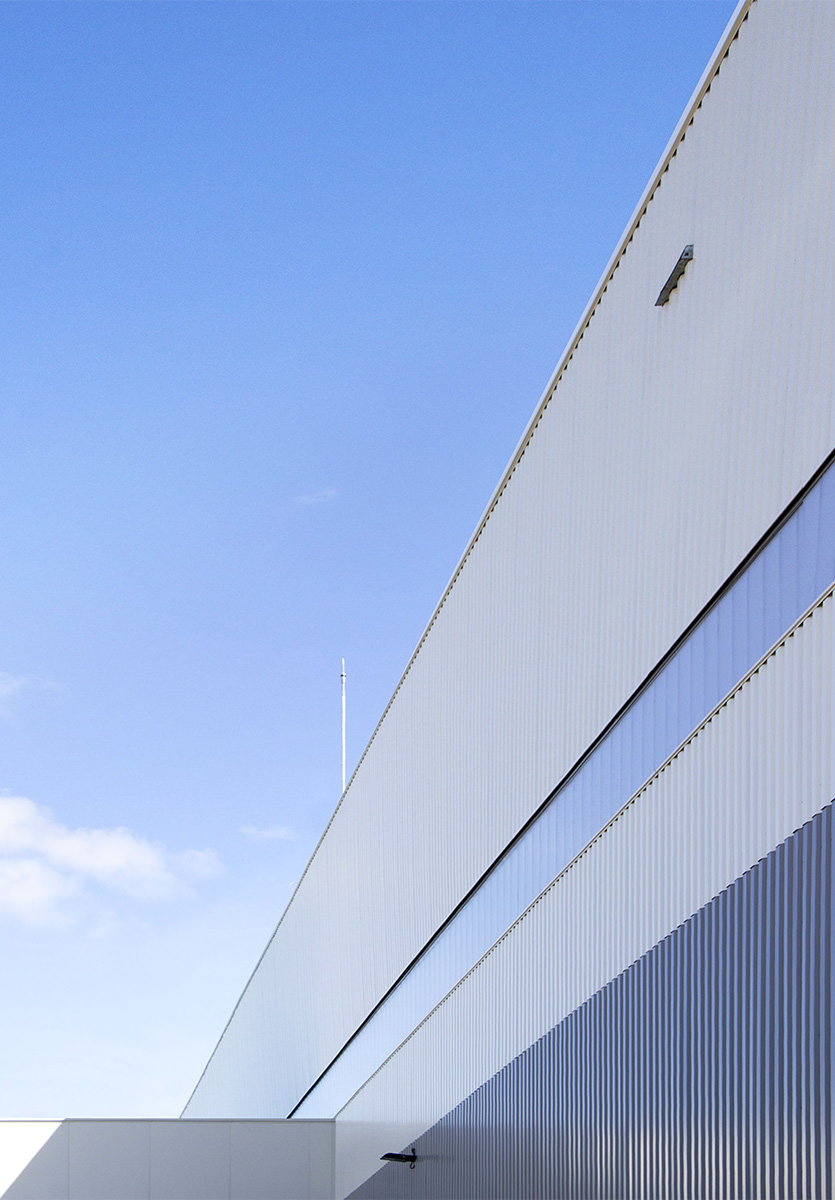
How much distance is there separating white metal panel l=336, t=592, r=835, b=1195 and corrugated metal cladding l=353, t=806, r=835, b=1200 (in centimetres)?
26

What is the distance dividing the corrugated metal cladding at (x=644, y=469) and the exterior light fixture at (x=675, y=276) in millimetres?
83

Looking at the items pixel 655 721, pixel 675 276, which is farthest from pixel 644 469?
pixel 655 721

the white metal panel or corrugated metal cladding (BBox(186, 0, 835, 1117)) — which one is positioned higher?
corrugated metal cladding (BBox(186, 0, 835, 1117))

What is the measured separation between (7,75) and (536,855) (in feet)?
76.2

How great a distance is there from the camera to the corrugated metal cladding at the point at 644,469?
10.1 m

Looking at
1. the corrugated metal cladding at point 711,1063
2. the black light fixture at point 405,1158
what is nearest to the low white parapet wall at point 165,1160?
the black light fixture at point 405,1158

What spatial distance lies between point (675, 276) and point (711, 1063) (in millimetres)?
6719

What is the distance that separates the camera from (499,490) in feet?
57.8

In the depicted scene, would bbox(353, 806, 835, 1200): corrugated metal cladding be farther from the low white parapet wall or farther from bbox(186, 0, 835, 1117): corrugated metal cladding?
the low white parapet wall

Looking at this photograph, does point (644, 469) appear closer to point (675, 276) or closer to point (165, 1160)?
point (675, 276)

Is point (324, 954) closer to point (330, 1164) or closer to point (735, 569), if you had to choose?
point (330, 1164)

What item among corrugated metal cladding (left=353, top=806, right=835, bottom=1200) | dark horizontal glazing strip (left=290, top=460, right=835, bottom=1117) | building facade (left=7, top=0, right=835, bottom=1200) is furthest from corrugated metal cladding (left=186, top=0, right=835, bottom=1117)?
corrugated metal cladding (left=353, top=806, right=835, bottom=1200)

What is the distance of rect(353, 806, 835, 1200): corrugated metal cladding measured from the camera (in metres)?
8.46

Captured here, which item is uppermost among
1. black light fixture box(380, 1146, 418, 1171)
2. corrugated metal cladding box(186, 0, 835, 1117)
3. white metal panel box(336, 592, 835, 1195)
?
corrugated metal cladding box(186, 0, 835, 1117)
